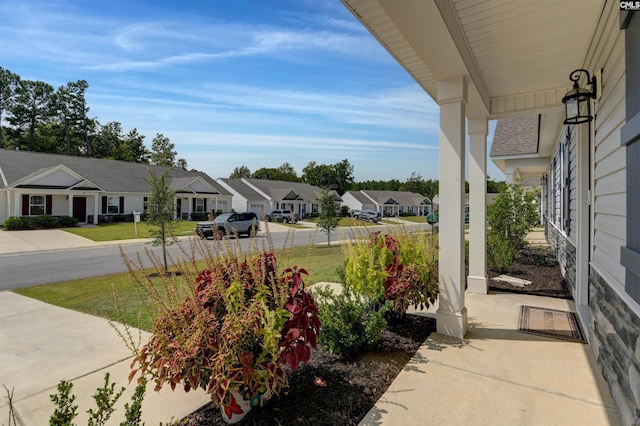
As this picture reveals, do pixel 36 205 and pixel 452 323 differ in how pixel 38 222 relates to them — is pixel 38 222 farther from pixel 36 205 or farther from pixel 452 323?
pixel 452 323

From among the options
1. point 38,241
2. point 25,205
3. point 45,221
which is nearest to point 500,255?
point 38,241

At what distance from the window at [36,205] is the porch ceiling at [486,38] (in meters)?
26.7

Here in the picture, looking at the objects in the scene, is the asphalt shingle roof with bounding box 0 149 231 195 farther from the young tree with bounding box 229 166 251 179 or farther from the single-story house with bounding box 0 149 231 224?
the young tree with bounding box 229 166 251 179

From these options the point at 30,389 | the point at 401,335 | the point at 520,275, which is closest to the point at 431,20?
the point at 401,335

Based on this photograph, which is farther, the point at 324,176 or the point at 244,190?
the point at 324,176

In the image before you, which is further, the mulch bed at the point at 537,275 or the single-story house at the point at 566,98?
the mulch bed at the point at 537,275

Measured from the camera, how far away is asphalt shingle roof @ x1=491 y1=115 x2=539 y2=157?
10.1 meters

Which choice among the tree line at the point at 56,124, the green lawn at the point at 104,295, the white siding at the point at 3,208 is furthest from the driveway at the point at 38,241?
the tree line at the point at 56,124

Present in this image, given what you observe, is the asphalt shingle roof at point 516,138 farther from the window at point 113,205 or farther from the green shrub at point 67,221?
the window at point 113,205

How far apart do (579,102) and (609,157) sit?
1026 millimetres

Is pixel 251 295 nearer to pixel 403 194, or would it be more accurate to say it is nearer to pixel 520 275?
pixel 520 275

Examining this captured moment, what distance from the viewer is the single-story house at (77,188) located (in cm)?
2161

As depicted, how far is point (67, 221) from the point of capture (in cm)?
2217

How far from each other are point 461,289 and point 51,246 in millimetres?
17199
